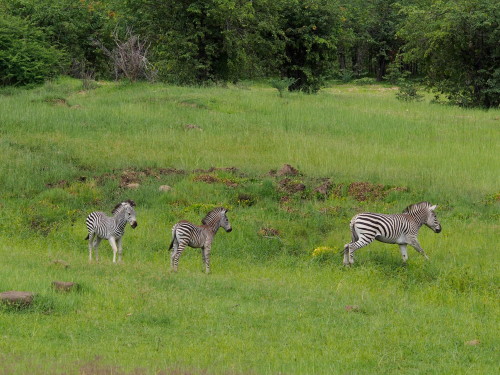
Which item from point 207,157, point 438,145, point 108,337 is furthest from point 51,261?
point 438,145

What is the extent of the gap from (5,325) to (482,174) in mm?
17040

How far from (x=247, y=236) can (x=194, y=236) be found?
10.8 feet

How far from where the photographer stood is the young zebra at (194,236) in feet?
49.3

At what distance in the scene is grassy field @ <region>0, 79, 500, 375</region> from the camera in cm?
1027

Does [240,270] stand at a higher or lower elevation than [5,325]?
lower

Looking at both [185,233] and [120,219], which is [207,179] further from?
[185,233]

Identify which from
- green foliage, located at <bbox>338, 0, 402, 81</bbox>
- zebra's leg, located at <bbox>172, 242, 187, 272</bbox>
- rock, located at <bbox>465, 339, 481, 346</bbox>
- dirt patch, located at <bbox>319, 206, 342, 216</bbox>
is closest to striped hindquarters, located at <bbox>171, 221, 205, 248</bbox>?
zebra's leg, located at <bbox>172, 242, 187, 272</bbox>

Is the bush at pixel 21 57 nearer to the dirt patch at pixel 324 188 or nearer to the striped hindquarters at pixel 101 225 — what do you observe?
the dirt patch at pixel 324 188

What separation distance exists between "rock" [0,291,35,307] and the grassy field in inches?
5.9

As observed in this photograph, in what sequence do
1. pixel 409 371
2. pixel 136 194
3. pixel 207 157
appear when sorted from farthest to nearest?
pixel 207 157
pixel 136 194
pixel 409 371

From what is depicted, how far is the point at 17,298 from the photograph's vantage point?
11156mm

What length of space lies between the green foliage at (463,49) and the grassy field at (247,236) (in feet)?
18.7

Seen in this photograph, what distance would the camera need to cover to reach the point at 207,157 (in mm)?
25766

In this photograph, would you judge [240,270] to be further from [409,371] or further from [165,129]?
[165,129]
